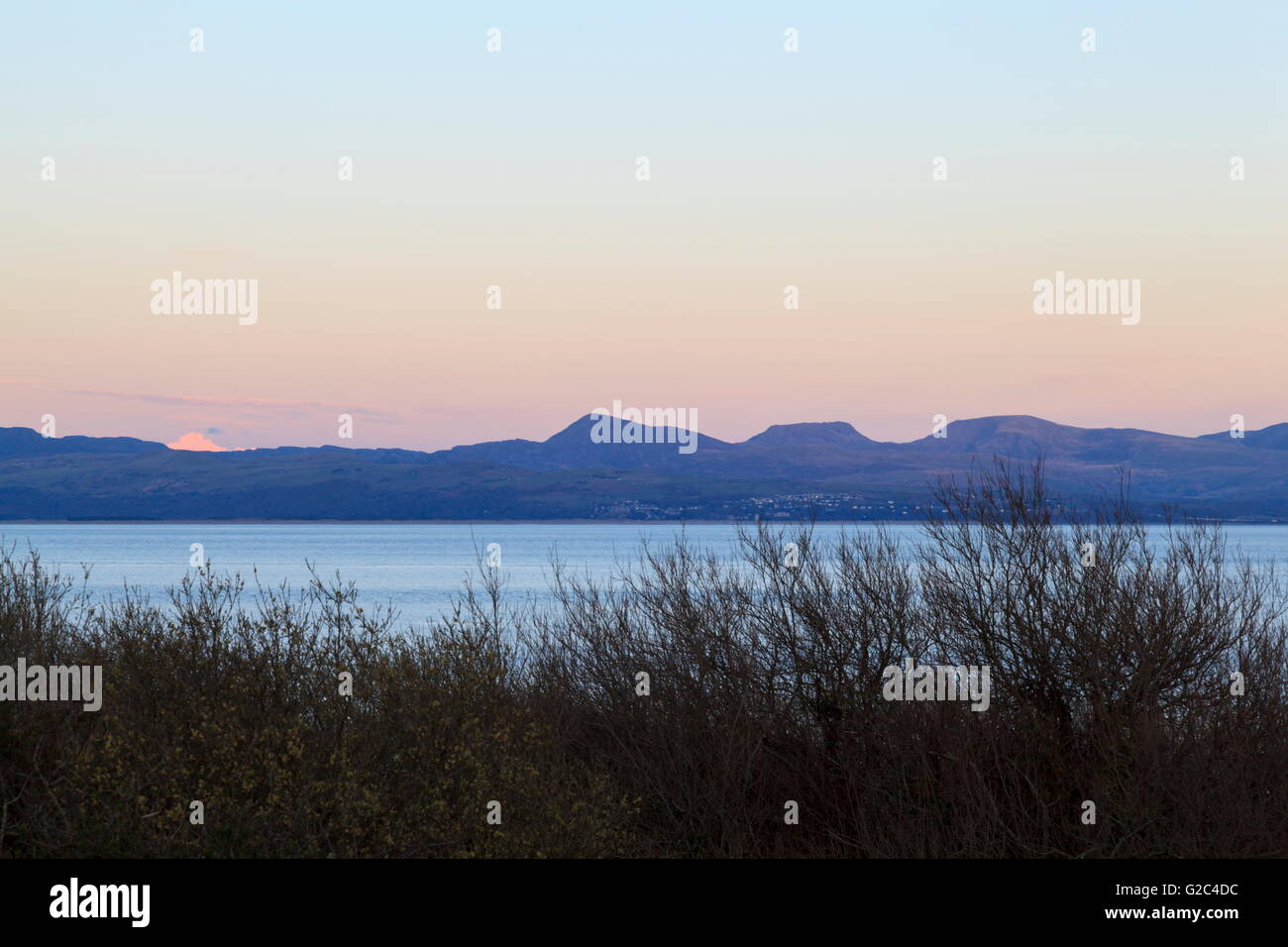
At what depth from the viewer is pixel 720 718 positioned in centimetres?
2270

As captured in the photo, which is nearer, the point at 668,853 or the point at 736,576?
the point at 668,853

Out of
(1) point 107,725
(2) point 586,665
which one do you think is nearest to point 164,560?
(2) point 586,665

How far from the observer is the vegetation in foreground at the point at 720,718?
1223 cm

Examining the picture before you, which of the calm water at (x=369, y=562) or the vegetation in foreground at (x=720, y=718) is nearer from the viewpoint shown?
the vegetation in foreground at (x=720, y=718)

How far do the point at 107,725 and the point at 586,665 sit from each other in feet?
41.5

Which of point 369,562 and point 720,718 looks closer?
point 720,718

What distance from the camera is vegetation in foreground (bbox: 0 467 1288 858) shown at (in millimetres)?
12234

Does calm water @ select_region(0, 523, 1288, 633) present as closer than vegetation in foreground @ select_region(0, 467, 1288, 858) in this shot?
No

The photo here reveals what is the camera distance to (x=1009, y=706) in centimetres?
2145

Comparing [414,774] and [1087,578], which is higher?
[1087,578]

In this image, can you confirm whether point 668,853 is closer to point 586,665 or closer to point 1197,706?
point 586,665

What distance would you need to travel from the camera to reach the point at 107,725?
13305 millimetres
